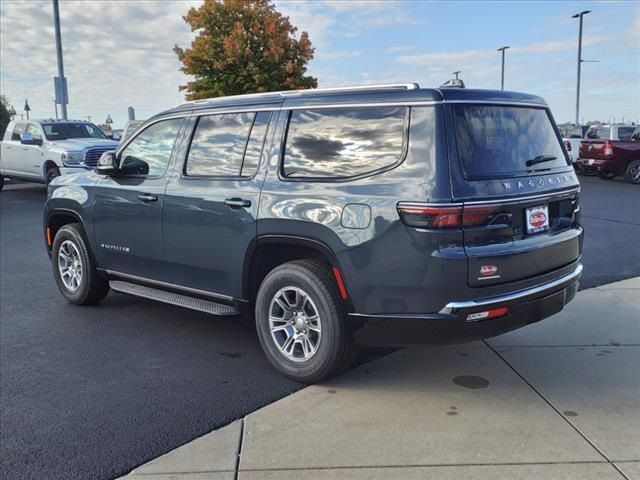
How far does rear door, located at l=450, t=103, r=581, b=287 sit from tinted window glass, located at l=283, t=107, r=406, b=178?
1.27ft

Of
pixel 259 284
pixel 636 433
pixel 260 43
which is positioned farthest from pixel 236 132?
pixel 260 43

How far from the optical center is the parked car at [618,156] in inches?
734

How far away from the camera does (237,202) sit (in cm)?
446

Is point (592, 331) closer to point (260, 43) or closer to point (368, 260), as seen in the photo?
point (368, 260)

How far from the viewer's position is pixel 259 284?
4.59 m

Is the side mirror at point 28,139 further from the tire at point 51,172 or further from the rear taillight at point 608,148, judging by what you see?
the rear taillight at point 608,148

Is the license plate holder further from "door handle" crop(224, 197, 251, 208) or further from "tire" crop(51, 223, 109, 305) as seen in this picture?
"tire" crop(51, 223, 109, 305)

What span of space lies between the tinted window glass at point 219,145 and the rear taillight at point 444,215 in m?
1.54

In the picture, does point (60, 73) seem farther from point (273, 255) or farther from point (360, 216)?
point (360, 216)

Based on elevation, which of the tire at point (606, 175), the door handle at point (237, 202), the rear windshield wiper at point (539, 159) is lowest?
the tire at point (606, 175)

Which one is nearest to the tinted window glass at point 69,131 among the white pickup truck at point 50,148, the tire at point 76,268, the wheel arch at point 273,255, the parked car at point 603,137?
the white pickup truck at point 50,148

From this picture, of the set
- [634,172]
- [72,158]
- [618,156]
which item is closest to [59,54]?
[72,158]

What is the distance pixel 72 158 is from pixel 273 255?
38.9 ft

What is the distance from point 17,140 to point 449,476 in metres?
16.6
